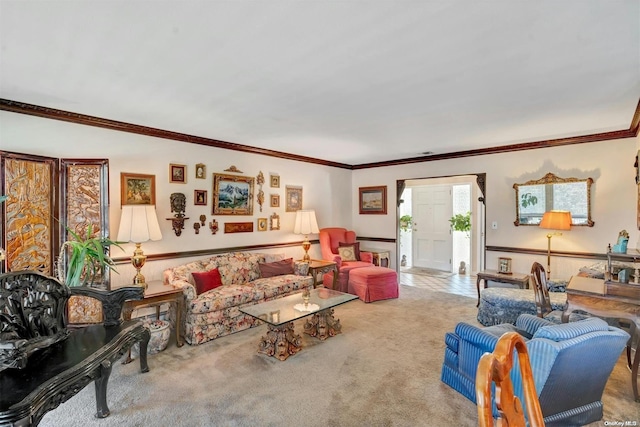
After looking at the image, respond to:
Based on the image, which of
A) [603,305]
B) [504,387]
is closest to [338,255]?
[603,305]

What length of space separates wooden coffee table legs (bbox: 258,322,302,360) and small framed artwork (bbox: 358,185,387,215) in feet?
12.3

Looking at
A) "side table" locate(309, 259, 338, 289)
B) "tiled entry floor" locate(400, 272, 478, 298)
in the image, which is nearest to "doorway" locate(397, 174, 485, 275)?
"tiled entry floor" locate(400, 272, 478, 298)

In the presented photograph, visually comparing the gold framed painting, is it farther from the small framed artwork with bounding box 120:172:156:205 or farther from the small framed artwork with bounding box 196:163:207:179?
the small framed artwork with bounding box 120:172:156:205

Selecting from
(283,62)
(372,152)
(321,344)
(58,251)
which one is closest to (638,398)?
(321,344)

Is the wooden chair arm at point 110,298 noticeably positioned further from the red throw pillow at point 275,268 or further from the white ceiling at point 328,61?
the red throw pillow at point 275,268

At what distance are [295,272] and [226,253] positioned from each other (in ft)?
3.38

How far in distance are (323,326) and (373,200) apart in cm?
353

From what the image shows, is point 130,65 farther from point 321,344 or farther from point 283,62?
point 321,344

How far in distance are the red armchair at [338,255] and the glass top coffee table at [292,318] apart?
139cm

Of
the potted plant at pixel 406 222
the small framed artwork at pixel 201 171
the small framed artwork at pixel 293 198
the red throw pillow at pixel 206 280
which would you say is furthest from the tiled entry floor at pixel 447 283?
the small framed artwork at pixel 201 171

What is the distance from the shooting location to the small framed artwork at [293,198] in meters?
5.48

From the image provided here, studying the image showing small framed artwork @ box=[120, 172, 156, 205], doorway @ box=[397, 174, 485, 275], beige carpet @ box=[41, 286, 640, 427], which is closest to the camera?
beige carpet @ box=[41, 286, 640, 427]

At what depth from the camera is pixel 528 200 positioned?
4.68 meters

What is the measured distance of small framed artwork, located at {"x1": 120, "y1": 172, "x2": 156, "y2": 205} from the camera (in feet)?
11.7
